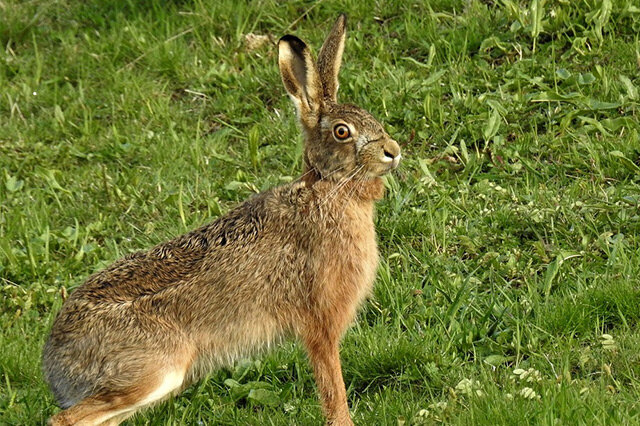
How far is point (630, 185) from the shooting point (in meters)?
6.71

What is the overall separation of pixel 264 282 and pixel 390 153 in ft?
2.79

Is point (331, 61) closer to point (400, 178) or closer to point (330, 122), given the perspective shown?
point (330, 122)

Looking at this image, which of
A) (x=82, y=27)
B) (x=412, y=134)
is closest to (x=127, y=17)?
(x=82, y=27)

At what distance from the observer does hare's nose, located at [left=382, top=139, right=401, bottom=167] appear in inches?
212

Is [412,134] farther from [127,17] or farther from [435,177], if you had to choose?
[127,17]

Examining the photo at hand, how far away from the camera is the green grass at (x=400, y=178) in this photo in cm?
565

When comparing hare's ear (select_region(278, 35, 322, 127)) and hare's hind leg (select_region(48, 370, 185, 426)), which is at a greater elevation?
hare's ear (select_region(278, 35, 322, 127))

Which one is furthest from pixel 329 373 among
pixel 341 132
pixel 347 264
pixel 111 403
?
pixel 341 132

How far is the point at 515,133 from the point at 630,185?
3.18 feet

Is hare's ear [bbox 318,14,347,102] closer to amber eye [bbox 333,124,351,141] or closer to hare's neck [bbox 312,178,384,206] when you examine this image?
amber eye [bbox 333,124,351,141]

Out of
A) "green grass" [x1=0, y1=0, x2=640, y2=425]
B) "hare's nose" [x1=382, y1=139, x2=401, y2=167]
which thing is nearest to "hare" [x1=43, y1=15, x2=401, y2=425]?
"hare's nose" [x1=382, y1=139, x2=401, y2=167]

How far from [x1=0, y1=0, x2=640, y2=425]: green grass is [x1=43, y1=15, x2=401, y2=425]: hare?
0.40 metres

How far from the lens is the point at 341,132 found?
18.0 feet

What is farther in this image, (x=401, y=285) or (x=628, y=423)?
(x=401, y=285)
